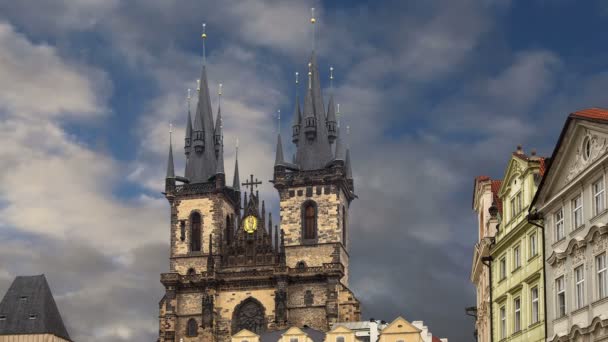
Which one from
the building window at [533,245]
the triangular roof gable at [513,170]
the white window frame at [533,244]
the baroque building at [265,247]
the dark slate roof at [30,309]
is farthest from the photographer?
the baroque building at [265,247]

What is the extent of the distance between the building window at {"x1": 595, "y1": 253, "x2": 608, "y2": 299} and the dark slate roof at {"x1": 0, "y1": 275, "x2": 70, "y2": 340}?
63.1 meters

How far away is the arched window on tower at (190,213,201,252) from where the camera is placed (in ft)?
326

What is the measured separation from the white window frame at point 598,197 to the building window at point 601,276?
129 cm

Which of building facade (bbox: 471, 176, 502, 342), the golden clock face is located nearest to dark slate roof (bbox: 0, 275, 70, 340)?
the golden clock face

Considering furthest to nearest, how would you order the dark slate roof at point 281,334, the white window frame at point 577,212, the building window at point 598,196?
the dark slate roof at point 281,334 → the white window frame at point 577,212 → the building window at point 598,196

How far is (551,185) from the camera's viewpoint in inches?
1275

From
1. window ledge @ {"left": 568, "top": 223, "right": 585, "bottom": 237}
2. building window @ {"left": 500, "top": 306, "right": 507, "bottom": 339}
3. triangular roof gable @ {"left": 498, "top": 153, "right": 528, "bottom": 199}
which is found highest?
triangular roof gable @ {"left": 498, "top": 153, "right": 528, "bottom": 199}

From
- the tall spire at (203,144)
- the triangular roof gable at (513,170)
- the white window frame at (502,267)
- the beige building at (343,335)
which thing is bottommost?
the white window frame at (502,267)

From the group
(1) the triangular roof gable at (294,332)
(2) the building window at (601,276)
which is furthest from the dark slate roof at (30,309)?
(2) the building window at (601,276)

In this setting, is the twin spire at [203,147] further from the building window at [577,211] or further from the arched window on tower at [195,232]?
the building window at [577,211]

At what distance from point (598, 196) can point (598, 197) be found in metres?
0.03

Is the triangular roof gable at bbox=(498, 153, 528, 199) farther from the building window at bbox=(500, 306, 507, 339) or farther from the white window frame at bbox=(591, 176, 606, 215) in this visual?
the white window frame at bbox=(591, 176, 606, 215)

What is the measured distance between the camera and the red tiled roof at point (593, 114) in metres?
28.6

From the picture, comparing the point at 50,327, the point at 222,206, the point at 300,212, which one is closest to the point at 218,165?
the point at 222,206
